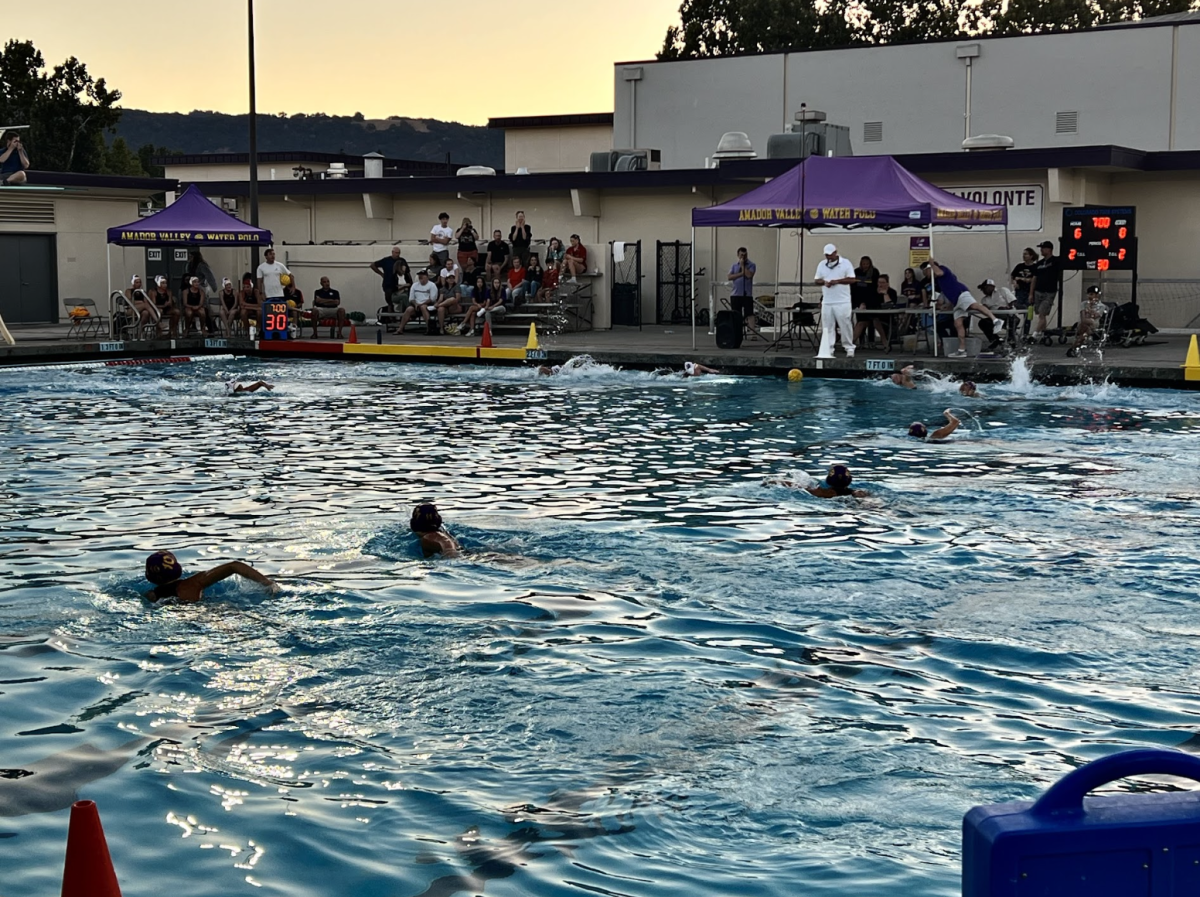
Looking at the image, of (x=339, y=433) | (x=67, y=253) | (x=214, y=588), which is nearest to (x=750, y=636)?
(x=214, y=588)

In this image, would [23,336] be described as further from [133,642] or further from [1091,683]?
[1091,683]

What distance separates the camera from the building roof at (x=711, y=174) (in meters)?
27.2

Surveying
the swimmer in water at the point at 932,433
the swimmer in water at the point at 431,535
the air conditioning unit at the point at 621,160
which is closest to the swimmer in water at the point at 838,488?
the swimmer in water at the point at 431,535

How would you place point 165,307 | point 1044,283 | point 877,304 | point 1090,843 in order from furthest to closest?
point 165,307
point 877,304
point 1044,283
point 1090,843

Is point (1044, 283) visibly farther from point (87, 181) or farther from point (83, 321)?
point (87, 181)

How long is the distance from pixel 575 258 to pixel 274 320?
288 inches

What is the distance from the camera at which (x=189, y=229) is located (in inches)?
1123

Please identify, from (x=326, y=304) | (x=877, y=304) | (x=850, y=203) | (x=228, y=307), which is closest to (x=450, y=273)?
(x=326, y=304)

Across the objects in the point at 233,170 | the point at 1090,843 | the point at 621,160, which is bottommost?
the point at 1090,843

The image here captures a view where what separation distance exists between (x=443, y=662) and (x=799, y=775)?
2532mm

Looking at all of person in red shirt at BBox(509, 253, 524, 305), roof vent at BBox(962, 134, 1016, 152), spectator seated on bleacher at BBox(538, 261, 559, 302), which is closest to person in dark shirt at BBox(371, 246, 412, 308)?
person in red shirt at BBox(509, 253, 524, 305)

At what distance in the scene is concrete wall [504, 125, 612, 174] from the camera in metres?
51.1

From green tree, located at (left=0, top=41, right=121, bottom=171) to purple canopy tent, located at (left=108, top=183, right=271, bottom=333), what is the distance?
139 ft

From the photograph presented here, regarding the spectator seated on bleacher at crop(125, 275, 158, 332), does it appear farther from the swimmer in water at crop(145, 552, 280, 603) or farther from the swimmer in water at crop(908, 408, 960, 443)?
the swimmer in water at crop(145, 552, 280, 603)
